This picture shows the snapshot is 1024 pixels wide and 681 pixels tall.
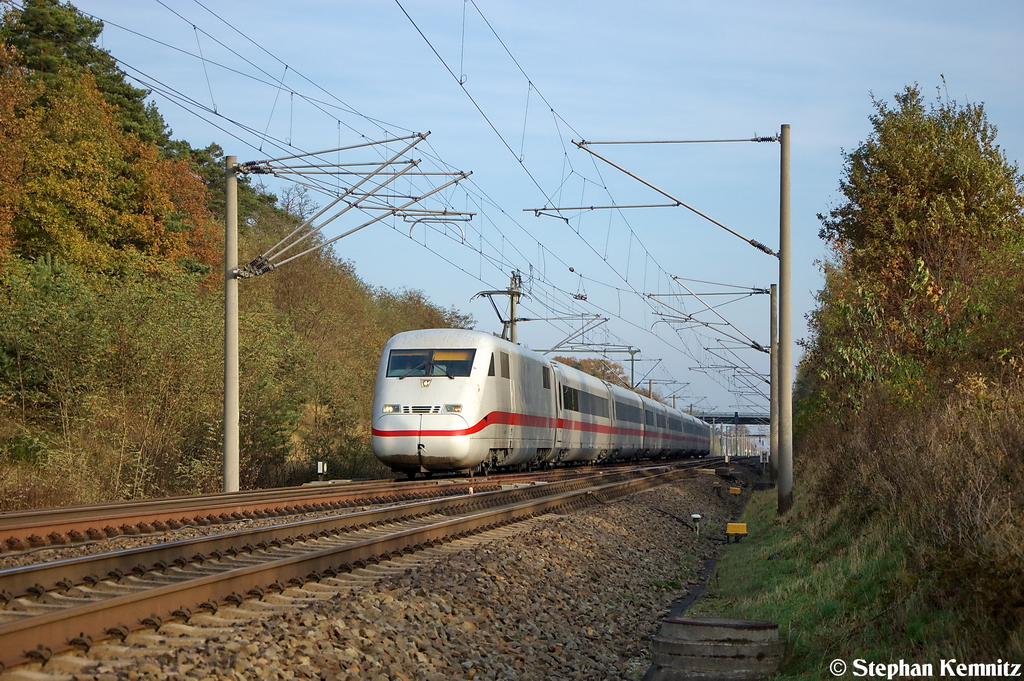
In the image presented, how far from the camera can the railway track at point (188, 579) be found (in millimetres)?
6250

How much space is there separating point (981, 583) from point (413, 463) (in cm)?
1708

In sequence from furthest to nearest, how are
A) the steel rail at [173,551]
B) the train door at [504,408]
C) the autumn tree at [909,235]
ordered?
the train door at [504,408] < the autumn tree at [909,235] < the steel rail at [173,551]

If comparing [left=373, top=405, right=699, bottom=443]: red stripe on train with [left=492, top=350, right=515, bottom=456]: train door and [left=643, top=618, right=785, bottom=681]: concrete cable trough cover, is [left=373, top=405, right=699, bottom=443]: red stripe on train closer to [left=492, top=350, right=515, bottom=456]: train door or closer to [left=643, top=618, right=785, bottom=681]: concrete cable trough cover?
[left=492, top=350, right=515, bottom=456]: train door

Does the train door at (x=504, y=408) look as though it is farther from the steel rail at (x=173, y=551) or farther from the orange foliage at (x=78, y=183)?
the orange foliage at (x=78, y=183)

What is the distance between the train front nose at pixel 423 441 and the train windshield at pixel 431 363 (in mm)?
1111

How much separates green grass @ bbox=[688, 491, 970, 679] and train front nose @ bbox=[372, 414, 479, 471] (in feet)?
25.8

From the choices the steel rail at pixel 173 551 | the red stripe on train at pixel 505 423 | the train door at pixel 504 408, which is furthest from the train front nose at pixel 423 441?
the steel rail at pixel 173 551

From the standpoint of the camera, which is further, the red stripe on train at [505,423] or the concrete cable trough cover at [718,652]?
the red stripe on train at [505,423]

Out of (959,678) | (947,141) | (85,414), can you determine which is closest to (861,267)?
(947,141)

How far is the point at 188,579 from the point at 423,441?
44.2ft

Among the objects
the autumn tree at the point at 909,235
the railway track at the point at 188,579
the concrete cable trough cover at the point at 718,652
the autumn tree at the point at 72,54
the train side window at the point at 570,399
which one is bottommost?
the concrete cable trough cover at the point at 718,652

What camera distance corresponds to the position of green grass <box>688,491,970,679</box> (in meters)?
7.06

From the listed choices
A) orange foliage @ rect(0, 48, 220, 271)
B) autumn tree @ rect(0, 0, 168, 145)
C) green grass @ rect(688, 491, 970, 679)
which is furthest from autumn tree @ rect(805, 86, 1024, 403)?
autumn tree @ rect(0, 0, 168, 145)

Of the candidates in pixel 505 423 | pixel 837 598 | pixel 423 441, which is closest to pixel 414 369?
pixel 423 441
